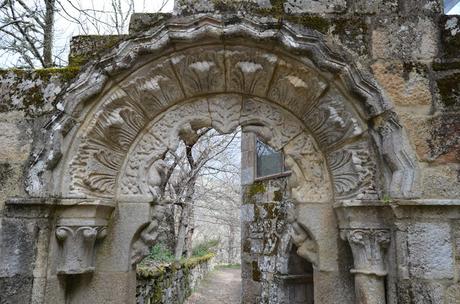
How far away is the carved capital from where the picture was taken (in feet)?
7.13

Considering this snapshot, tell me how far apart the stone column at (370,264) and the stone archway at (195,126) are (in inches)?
0.9

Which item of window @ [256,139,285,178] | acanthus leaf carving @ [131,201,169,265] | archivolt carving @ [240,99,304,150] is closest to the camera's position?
acanthus leaf carving @ [131,201,169,265]

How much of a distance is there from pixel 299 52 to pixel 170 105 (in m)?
0.97

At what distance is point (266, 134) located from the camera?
2658 mm

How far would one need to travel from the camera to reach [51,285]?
2.20 metres

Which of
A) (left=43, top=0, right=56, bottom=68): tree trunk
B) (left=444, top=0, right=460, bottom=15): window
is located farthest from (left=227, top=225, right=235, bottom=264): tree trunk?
(left=444, top=0, right=460, bottom=15): window

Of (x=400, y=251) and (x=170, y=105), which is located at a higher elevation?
(x=170, y=105)

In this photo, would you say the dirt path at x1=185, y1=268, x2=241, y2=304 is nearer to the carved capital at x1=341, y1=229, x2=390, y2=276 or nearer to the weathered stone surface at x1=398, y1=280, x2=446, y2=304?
the carved capital at x1=341, y1=229, x2=390, y2=276

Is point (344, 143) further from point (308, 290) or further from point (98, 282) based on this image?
point (308, 290)

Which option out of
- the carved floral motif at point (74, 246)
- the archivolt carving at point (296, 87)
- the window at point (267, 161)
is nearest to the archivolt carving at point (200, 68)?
the archivolt carving at point (296, 87)

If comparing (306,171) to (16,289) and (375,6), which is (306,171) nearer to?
(375,6)

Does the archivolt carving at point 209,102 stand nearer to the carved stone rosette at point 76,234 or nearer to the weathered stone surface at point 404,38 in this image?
the carved stone rosette at point 76,234

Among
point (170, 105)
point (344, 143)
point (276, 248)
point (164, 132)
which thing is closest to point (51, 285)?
point (164, 132)

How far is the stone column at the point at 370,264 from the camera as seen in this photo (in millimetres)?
2164
